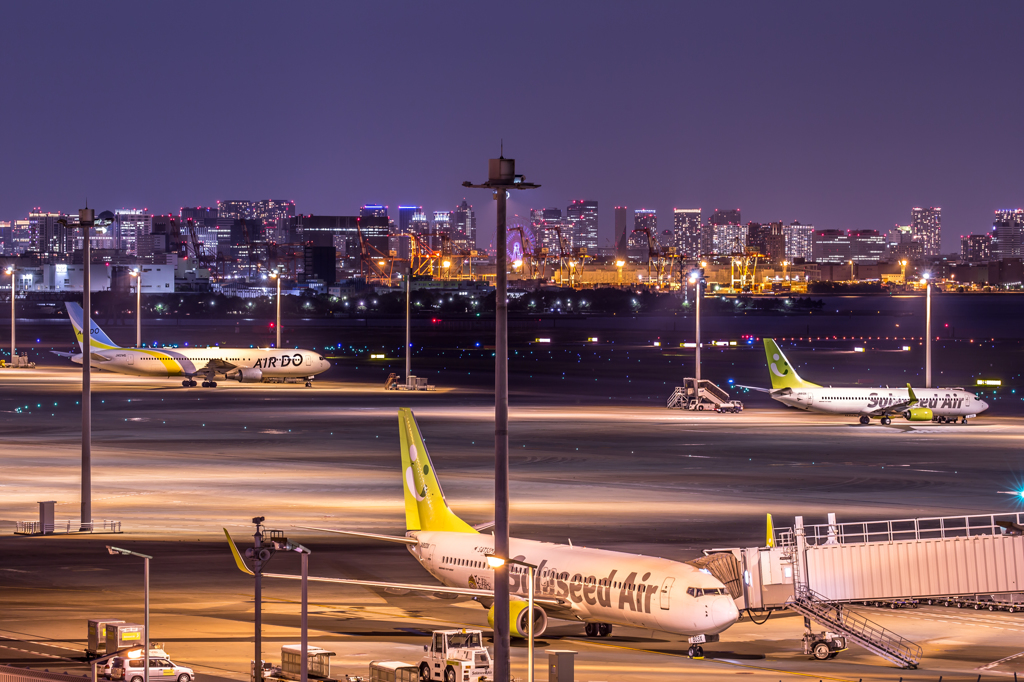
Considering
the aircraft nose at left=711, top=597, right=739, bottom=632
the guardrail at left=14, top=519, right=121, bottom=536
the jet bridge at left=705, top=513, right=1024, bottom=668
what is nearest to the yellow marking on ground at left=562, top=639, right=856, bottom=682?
the aircraft nose at left=711, top=597, right=739, bottom=632

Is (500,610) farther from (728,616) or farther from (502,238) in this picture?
(728,616)

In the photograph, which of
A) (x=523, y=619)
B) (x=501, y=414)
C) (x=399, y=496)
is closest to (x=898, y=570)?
(x=523, y=619)

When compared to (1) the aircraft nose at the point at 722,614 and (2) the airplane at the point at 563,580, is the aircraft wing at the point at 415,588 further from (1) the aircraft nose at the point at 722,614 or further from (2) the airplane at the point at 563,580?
(1) the aircraft nose at the point at 722,614

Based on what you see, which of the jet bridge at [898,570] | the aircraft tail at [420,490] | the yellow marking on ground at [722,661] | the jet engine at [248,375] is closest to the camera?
the yellow marking on ground at [722,661]

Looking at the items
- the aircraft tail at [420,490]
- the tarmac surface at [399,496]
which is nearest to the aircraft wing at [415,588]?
the tarmac surface at [399,496]

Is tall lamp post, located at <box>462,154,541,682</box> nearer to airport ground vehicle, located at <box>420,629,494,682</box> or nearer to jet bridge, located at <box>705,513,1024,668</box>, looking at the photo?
airport ground vehicle, located at <box>420,629,494,682</box>

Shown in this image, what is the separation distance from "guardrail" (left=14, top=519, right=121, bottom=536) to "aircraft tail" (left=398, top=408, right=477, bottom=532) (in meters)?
17.5

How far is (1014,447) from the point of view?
279ft

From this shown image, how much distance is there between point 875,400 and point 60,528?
67791 millimetres

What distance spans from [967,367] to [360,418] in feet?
359

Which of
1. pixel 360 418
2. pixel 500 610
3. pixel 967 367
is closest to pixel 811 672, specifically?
pixel 500 610

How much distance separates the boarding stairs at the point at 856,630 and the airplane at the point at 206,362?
343ft

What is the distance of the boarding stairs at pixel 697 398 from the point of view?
11262cm

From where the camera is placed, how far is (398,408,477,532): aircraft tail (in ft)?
128
